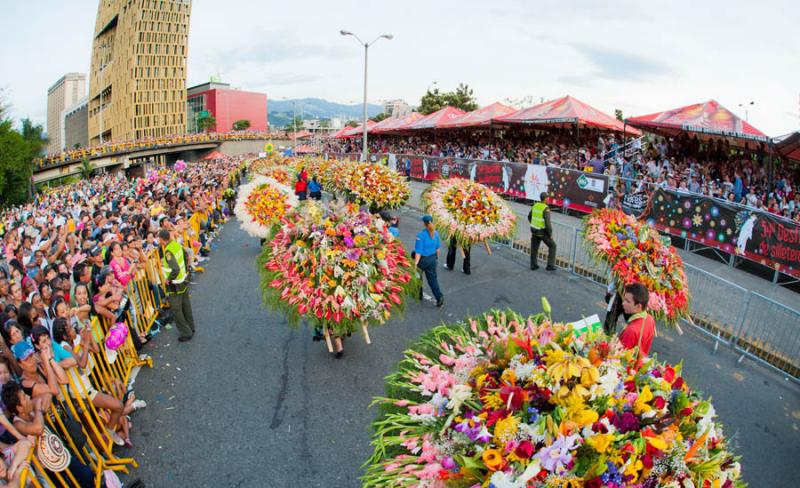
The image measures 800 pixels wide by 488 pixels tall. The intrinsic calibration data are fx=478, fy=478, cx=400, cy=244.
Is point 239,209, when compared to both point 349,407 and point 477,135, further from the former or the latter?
point 477,135

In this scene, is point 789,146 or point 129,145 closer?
point 789,146

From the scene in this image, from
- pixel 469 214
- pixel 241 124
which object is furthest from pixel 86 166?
pixel 241 124

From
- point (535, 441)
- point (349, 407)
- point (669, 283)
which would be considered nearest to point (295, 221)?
point (349, 407)

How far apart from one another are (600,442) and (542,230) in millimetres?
8376

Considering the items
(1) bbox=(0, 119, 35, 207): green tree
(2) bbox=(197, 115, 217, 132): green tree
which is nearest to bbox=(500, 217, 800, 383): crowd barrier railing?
(1) bbox=(0, 119, 35, 207): green tree

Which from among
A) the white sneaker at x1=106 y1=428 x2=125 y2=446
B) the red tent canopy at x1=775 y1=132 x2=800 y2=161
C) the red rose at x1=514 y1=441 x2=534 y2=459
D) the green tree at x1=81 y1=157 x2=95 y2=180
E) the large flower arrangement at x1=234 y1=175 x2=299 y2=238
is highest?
the red tent canopy at x1=775 y1=132 x2=800 y2=161

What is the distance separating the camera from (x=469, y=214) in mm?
10055

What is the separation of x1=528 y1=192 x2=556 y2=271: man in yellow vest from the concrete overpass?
156ft

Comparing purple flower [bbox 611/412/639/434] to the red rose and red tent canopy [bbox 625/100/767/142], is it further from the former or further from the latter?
red tent canopy [bbox 625/100/767/142]

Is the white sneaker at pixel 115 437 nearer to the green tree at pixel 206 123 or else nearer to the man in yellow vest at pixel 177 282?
the man in yellow vest at pixel 177 282

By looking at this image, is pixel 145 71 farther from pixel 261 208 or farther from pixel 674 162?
pixel 674 162

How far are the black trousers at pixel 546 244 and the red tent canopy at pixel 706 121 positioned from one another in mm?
6451

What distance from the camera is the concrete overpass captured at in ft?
148

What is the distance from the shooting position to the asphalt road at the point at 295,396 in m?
4.70
